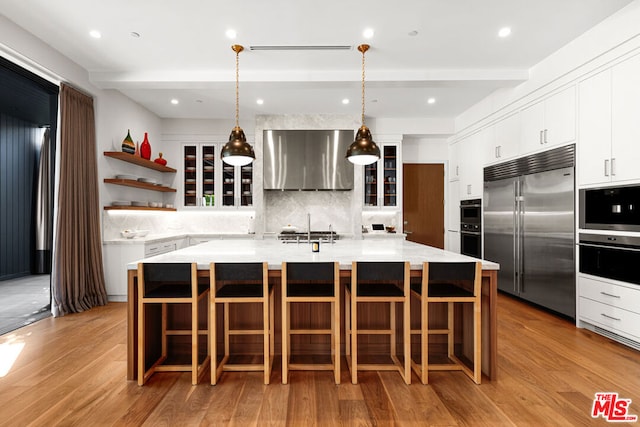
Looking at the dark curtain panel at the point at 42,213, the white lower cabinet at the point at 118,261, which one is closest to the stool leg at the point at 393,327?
the white lower cabinet at the point at 118,261

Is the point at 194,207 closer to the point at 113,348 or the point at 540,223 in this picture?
the point at 113,348

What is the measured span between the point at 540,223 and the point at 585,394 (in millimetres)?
2306

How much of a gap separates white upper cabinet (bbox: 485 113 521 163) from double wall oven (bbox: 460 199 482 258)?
2.55ft

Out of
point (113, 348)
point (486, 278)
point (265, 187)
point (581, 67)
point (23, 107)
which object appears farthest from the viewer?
point (265, 187)

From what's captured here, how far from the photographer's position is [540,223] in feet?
13.5

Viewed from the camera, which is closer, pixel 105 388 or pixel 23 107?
pixel 105 388

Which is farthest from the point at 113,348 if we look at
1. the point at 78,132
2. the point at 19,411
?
the point at 78,132

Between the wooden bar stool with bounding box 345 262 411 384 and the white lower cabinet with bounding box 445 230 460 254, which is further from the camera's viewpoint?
the white lower cabinet with bounding box 445 230 460 254

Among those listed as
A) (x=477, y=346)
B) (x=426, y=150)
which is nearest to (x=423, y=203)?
(x=426, y=150)

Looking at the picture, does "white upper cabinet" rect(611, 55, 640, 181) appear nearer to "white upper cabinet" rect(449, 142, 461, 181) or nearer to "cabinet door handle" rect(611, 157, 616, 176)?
"cabinet door handle" rect(611, 157, 616, 176)

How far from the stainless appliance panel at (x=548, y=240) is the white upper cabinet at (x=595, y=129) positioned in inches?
8.4

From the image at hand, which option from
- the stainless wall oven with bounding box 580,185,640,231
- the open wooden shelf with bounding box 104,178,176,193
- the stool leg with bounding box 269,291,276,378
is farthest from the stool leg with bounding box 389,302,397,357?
the open wooden shelf with bounding box 104,178,176,193

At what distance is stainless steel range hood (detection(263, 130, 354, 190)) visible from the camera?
5.96 metres

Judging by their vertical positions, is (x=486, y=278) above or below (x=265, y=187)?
below
